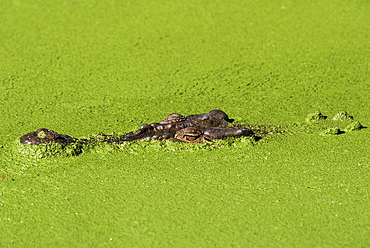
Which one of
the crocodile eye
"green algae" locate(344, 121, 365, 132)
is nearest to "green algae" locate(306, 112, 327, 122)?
"green algae" locate(344, 121, 365, 132)

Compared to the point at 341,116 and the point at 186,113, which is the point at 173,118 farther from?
the point at 341,116

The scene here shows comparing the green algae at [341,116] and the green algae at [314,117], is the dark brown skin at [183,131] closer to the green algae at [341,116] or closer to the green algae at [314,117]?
the green algae at [314,117]

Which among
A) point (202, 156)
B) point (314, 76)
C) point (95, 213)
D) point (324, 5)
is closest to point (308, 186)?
point (202, 156)

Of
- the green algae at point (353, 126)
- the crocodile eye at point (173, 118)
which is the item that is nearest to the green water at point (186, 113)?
the green algae at point (353, 126)

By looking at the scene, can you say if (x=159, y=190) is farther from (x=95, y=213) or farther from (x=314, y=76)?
(x=314, y=76)

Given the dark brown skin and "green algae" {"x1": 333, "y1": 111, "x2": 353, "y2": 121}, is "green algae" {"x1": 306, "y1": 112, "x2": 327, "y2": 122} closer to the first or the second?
"green algae" {"x1": 333, "y1": 111, "x2": 353, "y2": 121}

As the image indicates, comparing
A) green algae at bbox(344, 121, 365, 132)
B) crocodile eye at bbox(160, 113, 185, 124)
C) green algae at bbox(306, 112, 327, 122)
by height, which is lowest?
green algae at bbox(344, 121, 365, 132)

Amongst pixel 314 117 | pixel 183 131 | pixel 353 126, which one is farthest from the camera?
pixel 314 117

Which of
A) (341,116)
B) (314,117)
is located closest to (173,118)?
(314,117)
